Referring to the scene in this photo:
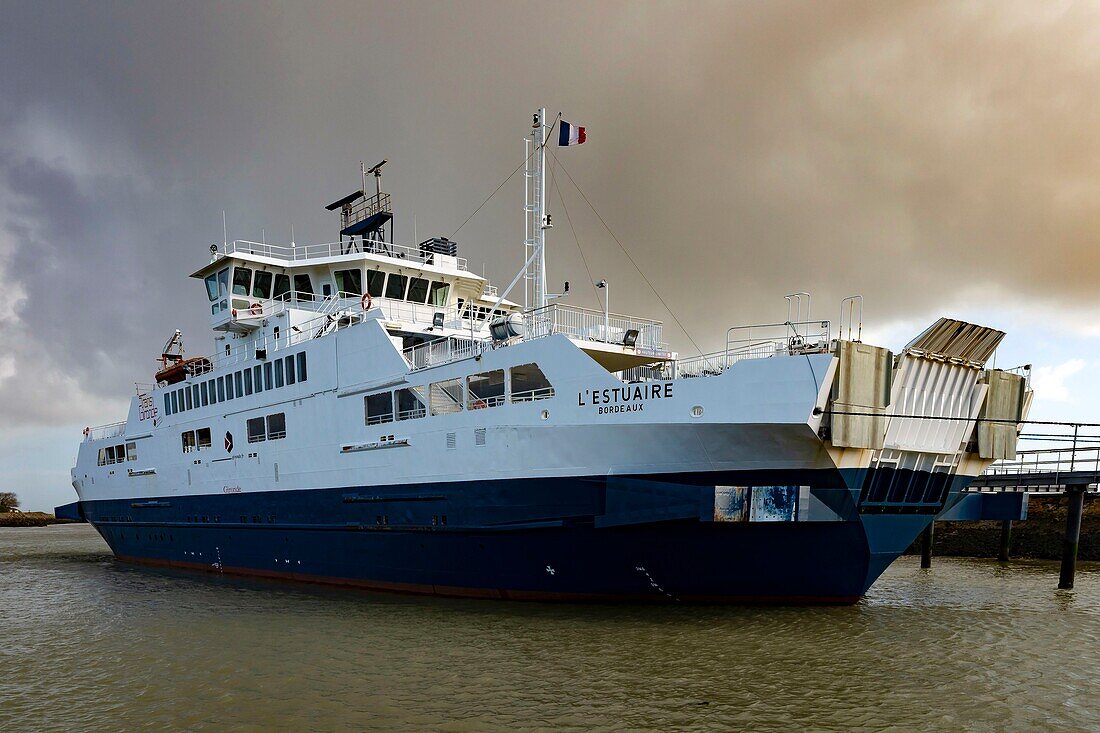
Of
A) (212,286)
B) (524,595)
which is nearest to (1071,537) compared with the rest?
(524,595)

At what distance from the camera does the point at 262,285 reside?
81.6ft

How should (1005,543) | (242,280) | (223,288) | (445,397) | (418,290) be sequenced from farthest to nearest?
(1005,543) < (223,288) < (242,280) < (418,290) < (445,397)

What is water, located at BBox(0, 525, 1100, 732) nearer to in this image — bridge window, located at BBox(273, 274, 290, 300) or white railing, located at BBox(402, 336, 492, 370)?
white railing, located at BBox(402, 336, 492, 370)

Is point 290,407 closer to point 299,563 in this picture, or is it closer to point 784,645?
point 299,563

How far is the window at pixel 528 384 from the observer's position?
16.1 meters

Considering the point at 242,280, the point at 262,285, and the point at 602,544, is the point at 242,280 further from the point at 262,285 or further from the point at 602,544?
the point at 602,544

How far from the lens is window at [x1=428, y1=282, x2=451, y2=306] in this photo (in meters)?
23.8

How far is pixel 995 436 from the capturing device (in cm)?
1638

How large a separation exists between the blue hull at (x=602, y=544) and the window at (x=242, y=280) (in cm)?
871

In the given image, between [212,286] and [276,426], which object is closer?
[276,426]

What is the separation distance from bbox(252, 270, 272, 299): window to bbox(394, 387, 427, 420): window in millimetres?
8740

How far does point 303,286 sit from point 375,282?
3219 millimetres

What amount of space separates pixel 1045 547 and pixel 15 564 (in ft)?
136

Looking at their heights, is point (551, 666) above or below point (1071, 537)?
below
